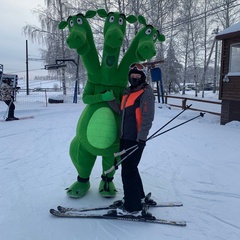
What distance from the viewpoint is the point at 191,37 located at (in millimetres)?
26984

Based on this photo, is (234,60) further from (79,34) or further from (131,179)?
(131,179)

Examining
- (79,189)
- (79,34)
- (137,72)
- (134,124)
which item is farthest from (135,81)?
(79,189)

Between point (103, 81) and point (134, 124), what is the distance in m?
0.79

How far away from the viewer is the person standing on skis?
2812 millimetres

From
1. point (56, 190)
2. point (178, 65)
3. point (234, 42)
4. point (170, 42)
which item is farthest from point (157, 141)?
point (178, 65)

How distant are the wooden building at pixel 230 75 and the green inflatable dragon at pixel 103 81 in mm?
7737

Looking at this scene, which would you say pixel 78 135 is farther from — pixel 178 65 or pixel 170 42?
pixel 178 65

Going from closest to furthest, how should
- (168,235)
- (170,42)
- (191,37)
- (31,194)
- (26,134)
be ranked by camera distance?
(168,235)
(31,194)
(26,134)
(170,42)
(191,37)

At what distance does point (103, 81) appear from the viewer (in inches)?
131

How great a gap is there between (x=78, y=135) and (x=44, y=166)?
1938 mm

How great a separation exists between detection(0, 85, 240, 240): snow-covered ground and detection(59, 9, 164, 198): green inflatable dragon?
0.63 metres

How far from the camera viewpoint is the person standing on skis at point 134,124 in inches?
111

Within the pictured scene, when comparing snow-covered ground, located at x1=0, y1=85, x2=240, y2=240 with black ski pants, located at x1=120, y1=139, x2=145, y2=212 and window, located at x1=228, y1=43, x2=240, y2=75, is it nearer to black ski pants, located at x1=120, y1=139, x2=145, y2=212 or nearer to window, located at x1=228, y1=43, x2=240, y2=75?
black ski pants, located at x1=120, y1=139, x2=145, y2=212

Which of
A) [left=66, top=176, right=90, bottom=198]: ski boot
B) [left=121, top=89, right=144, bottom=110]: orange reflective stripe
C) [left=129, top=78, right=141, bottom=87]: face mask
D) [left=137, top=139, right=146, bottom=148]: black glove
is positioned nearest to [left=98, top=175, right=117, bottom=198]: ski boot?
[left=66, top=176, right=90, bottom=198]: ski boot
